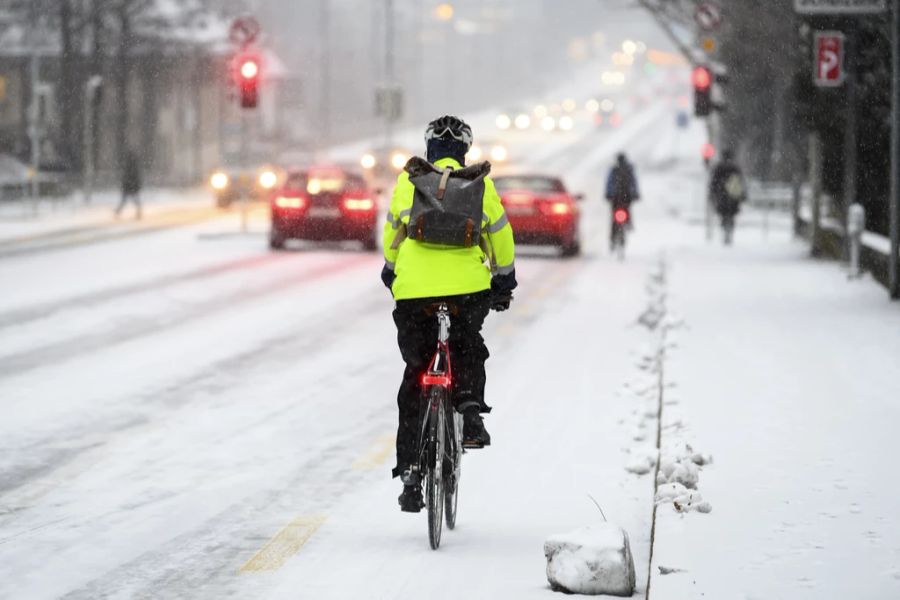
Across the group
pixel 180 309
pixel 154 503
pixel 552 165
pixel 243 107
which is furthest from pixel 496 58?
pixel 154 503

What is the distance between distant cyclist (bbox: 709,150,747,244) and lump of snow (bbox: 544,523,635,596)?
2668 centimetres

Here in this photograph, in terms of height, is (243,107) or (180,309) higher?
(243,107)

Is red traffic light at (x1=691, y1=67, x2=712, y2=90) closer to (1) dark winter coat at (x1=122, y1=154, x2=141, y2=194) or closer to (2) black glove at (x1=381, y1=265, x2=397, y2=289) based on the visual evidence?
(1) dark winter coat at (x1=122, y1=154, x2=141, y2=194)

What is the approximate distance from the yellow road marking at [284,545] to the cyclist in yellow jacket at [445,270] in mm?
517

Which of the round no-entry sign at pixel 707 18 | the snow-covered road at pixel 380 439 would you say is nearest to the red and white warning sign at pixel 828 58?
the snow-covered road at pixel 380 439

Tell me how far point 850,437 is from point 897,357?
4.36 metres

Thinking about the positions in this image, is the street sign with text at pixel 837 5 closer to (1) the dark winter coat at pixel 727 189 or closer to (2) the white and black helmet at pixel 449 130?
(2) the white and black helmet at pixel 449 130

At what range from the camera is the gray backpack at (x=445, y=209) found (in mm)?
7988

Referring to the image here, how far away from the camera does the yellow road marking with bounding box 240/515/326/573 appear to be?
25.8 feet

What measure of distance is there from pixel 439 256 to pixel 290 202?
74.4 feet

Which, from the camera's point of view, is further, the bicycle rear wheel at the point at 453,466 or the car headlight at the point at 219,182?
the car headlight at the point at 219,182

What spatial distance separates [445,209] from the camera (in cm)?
799

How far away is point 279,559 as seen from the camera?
7.98 metres

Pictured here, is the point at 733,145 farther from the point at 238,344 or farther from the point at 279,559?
the point at 279,559
